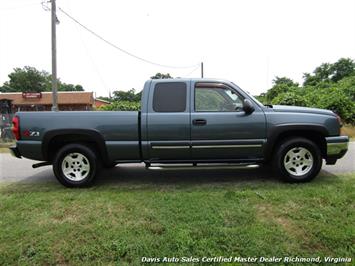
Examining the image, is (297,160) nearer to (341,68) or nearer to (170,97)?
(170,97)

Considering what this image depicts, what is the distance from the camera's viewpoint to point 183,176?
239 inches

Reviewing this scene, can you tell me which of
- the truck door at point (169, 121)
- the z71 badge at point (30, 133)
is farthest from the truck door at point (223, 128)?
the z71 badge at point (30, 133)

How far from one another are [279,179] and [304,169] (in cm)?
45

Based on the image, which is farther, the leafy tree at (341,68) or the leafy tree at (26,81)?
the leafy tree at (26,81)

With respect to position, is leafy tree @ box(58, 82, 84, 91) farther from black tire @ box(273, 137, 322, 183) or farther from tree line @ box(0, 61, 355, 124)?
black tire @ box(273, 137, 322, 183)

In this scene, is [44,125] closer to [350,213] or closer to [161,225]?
[161,225]

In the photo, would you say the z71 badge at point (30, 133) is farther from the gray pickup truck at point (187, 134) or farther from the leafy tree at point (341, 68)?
the leafy tree at point (341, 68)

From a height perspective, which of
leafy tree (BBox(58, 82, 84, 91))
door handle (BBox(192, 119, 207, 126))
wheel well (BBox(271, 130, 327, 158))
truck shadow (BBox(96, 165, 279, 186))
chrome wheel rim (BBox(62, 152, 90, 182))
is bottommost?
truck shadow (BBox(96, 165, 279, 186))

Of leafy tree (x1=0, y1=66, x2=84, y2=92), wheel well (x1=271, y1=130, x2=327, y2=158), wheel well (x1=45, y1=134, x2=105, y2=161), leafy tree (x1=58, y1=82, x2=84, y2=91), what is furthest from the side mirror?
leafy tree (x1=58, y1=82, x2=84, y2=91)

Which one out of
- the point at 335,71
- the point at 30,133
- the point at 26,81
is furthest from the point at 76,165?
the point at 26,81

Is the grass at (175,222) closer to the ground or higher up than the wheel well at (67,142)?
closer to the ground

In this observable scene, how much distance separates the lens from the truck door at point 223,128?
17.1 ft

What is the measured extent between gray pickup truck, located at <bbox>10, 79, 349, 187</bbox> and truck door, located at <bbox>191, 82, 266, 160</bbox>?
0.02m

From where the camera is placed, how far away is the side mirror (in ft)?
16.9
